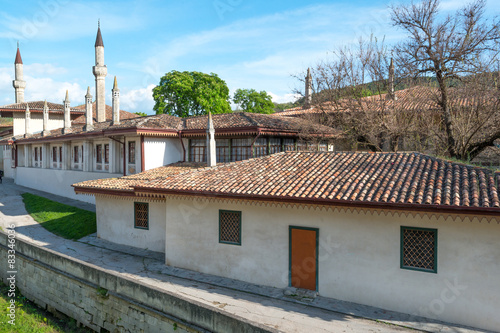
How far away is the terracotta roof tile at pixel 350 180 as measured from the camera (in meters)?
8.03

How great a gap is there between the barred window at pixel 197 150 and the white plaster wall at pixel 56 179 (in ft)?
14.2

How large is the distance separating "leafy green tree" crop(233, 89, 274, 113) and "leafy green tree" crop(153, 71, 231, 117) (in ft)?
33.9

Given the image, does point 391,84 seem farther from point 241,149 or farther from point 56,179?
point 56,179

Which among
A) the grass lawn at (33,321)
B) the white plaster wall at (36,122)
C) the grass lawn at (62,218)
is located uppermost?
the white plaster wall at (36,122)

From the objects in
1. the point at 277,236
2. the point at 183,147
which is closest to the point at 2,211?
the point at 183,147

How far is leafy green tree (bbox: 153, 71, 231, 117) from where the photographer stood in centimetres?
3738

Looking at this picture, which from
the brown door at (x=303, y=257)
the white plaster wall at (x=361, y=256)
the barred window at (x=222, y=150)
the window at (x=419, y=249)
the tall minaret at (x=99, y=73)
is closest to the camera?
the white plaster wall at (x=361, y=256)

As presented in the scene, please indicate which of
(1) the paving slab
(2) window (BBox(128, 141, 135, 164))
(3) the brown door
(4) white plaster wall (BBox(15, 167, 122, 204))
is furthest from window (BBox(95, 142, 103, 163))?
(3) the brown door

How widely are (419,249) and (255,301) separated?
4112 mm

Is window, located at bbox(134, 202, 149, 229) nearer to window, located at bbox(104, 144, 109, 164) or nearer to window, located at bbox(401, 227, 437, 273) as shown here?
window, located at bbox(104, 144, 109, 164)

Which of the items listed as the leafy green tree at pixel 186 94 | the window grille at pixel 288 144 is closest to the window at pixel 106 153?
the window grille at pixel 288 144

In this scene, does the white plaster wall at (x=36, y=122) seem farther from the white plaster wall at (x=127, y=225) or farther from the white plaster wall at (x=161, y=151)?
the white plaster wall at (x=127, y=225)

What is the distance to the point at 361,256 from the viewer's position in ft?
29.3

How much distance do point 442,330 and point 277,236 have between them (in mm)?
4300
